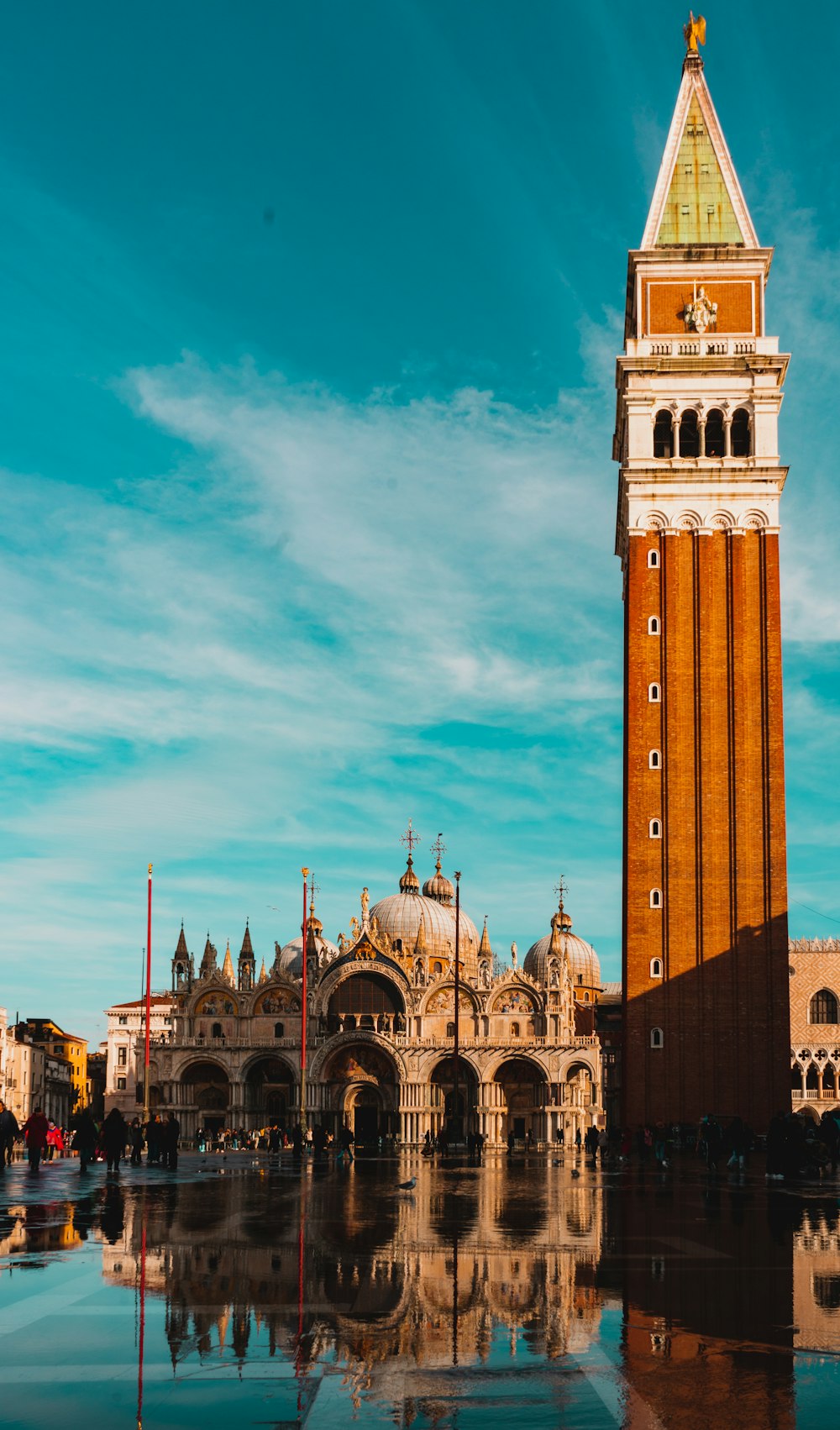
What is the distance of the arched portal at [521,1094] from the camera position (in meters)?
78.6

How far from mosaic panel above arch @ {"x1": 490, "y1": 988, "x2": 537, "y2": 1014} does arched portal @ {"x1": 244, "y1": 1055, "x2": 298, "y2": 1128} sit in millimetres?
13089

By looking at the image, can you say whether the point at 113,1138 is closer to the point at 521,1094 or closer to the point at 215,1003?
the point at 521,1094

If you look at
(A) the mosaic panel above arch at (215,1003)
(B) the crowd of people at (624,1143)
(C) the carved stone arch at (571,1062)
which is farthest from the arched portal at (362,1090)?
(B) the crowd of people at (624,1143)

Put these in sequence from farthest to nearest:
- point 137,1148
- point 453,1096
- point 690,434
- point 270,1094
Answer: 1. point 270,1094
2. point 453,1096
3. point 690,434
4. point 137,1148

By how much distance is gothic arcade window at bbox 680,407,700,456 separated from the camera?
6438 centimetres

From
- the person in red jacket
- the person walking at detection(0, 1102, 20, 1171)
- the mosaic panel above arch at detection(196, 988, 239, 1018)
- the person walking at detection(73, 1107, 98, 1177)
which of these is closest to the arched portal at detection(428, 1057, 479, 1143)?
the mosaic panel above arch at detection(196, 988, 239, 1018)

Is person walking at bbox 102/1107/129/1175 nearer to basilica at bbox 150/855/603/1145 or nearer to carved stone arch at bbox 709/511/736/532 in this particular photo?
carved stone arch at bbox 709/511/736/532

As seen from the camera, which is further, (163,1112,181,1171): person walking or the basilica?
the basilica

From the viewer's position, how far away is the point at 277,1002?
85.2m

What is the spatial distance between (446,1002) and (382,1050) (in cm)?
444

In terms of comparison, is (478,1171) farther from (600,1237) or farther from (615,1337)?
(615,1337)

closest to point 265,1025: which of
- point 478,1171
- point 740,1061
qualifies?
point 740,1061

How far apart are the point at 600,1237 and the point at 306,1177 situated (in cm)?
1651

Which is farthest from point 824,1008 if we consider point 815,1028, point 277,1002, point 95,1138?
point 95,1138
